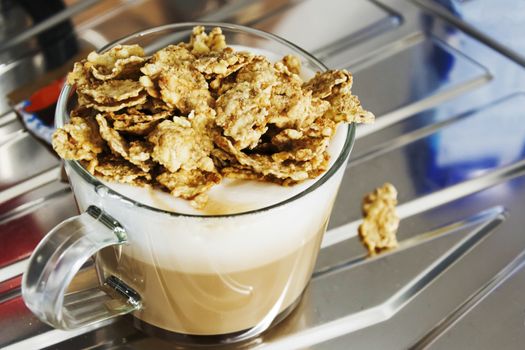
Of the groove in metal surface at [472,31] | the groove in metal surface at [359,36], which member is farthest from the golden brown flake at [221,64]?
the groove in metal surface at [472,31]

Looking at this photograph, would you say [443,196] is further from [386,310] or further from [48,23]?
[48,23]

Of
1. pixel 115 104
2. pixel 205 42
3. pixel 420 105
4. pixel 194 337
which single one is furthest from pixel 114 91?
pixel 420 105

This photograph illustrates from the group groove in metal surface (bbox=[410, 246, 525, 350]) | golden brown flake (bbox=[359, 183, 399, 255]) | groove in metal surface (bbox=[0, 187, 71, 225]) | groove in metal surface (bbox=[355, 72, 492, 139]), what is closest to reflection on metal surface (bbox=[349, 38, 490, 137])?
groove in metal surface (bbox=[355, 72, 492, 139])

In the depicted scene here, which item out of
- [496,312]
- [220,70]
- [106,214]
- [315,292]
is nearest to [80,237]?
[106,214]

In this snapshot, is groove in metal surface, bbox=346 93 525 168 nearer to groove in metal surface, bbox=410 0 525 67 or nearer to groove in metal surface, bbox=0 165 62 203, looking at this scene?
groove in metal surface, bbox=410 0 525 67

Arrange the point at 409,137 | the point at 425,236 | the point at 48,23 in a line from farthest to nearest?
1. the point at 48,23
2. the point at 409,137
3. the point at 425,236

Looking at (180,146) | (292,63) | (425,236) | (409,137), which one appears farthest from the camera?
(409,137)
